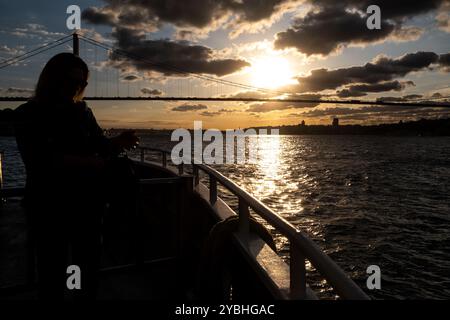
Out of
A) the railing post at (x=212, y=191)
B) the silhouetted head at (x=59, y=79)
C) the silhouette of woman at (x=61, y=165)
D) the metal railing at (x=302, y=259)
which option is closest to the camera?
the metal railing at (x=302, y=259)

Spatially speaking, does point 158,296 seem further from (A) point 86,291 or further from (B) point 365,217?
(B) point 365,217

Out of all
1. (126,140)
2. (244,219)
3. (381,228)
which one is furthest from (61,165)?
(381,228)

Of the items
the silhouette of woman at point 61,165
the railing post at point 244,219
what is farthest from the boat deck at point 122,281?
the silhouette of woman at point 61,165

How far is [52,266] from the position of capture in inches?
87.7

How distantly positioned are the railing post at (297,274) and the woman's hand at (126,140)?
49.5 inches

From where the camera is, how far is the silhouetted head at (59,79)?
212 centimetres

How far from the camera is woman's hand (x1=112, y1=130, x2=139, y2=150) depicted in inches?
91.6

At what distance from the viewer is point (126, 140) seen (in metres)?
2.35

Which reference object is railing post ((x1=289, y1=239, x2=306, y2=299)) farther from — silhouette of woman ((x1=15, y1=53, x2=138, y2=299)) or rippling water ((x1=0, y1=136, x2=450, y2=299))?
rippling water ((x1=0, y1=136, x2=450, y2=299))

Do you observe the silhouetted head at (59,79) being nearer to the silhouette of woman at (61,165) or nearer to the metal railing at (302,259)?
the silhouette of woman at (61,165)

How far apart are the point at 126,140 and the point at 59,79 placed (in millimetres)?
554

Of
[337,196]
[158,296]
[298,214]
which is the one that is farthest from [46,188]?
[337,196]

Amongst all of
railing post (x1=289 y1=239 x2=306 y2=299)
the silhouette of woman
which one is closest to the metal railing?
railing post (x1=289 y1=239 x2=306 y2=299)
